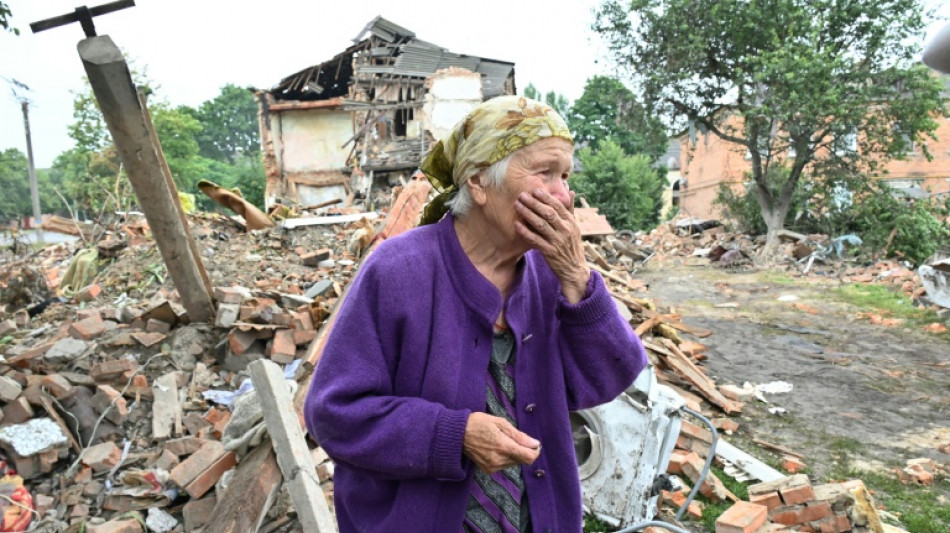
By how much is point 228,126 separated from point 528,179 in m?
83.3

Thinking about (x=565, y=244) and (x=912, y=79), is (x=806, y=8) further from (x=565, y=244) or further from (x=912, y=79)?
A: (x=565, y=244)

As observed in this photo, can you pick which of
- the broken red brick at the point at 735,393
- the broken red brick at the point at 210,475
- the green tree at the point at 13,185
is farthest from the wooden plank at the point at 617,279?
the green tree at the point at 13,185

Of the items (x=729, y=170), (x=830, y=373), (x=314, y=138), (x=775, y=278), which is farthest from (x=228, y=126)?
(x=830, y=373)

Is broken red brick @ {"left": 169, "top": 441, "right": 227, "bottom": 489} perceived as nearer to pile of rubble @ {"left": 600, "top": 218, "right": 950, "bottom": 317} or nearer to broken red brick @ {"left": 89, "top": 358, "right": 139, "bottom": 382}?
broken red brick @ {"left": 89, "top": 358, "right": 139, "bottom": 382}

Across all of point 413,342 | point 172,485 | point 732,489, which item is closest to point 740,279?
point 732,489

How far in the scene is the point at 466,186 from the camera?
1.56 meters

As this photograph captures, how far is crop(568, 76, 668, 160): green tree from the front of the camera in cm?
2002

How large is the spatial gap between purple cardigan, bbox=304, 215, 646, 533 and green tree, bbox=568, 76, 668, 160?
19.9 meters

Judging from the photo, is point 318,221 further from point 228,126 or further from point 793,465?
point 228,126

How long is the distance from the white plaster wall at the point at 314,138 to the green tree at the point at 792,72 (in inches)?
494

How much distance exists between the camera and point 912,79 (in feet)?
51.4

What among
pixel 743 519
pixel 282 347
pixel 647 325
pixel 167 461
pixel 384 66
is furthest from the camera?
pixel 384 66

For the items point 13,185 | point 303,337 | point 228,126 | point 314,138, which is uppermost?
point 228,126

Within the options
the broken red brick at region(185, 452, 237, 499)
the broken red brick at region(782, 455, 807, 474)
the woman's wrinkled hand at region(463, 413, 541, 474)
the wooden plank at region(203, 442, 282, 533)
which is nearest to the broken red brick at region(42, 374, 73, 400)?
the broken red brick at region(185, 452, 237, 499)
